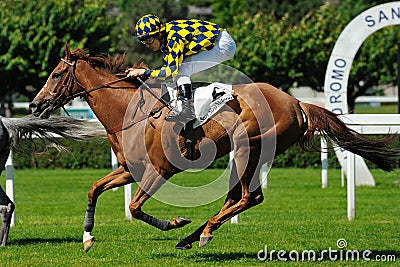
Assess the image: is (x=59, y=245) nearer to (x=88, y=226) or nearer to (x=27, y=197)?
(x=88, y=226)

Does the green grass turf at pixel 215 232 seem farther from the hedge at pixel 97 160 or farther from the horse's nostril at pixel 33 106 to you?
the hedge at pixel 97 160

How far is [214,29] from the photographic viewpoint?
6.86 m

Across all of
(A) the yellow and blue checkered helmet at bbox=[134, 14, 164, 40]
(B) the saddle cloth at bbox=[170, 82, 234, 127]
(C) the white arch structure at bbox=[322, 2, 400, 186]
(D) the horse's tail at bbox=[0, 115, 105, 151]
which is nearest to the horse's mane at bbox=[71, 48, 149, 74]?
(A) the yellow and blue checkered helmet at bbox=[134, 14, 164, 40]

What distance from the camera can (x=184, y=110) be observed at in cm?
676

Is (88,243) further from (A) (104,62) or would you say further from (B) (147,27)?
(B) (147,27)

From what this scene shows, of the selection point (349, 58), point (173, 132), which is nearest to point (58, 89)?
point (173, 132)

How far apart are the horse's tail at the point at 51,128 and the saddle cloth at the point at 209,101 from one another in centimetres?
141

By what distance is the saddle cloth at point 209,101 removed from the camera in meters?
6.78

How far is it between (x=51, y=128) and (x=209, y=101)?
1.98 m

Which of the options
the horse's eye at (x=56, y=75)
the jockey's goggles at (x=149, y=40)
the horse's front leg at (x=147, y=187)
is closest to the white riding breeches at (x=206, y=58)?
the jockey's goggles at (x=149, y=40)

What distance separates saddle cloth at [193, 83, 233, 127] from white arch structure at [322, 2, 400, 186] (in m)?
7.11

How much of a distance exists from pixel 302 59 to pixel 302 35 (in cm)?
84

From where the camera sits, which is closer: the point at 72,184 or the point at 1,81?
the point at 72,184

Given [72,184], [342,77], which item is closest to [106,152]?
[72,184]
